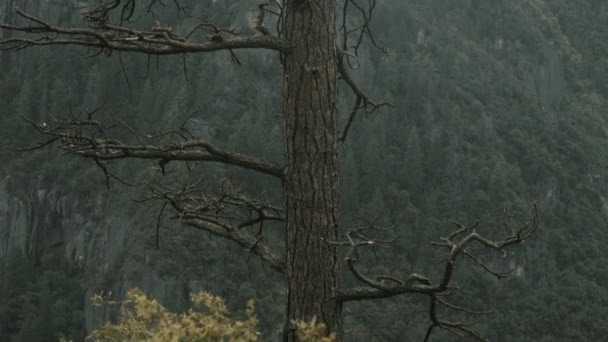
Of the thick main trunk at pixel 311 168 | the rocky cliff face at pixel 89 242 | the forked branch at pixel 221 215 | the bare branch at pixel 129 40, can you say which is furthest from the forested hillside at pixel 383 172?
the bare branch at pixel 129 40

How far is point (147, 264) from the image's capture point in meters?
45.8

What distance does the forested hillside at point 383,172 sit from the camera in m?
47.5

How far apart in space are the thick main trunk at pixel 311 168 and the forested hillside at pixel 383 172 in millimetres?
39018

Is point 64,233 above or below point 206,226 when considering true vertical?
below

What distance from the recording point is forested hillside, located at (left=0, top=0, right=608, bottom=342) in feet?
156

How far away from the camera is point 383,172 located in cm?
5712

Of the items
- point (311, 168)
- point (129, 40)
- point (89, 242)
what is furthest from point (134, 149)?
point (89, 242)

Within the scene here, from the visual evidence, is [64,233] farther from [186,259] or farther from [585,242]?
[585,242]

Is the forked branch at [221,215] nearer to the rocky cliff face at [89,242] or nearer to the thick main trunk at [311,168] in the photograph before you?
the thick main trunk at [311,168]

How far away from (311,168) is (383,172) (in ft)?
178

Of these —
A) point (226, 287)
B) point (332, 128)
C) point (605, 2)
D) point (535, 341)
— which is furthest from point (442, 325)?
point (605, 2)

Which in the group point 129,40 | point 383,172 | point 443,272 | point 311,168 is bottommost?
point 383,172

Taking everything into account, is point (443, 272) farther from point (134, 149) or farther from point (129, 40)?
point (129, 40)

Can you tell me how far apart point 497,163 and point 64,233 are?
30926 millimetres
